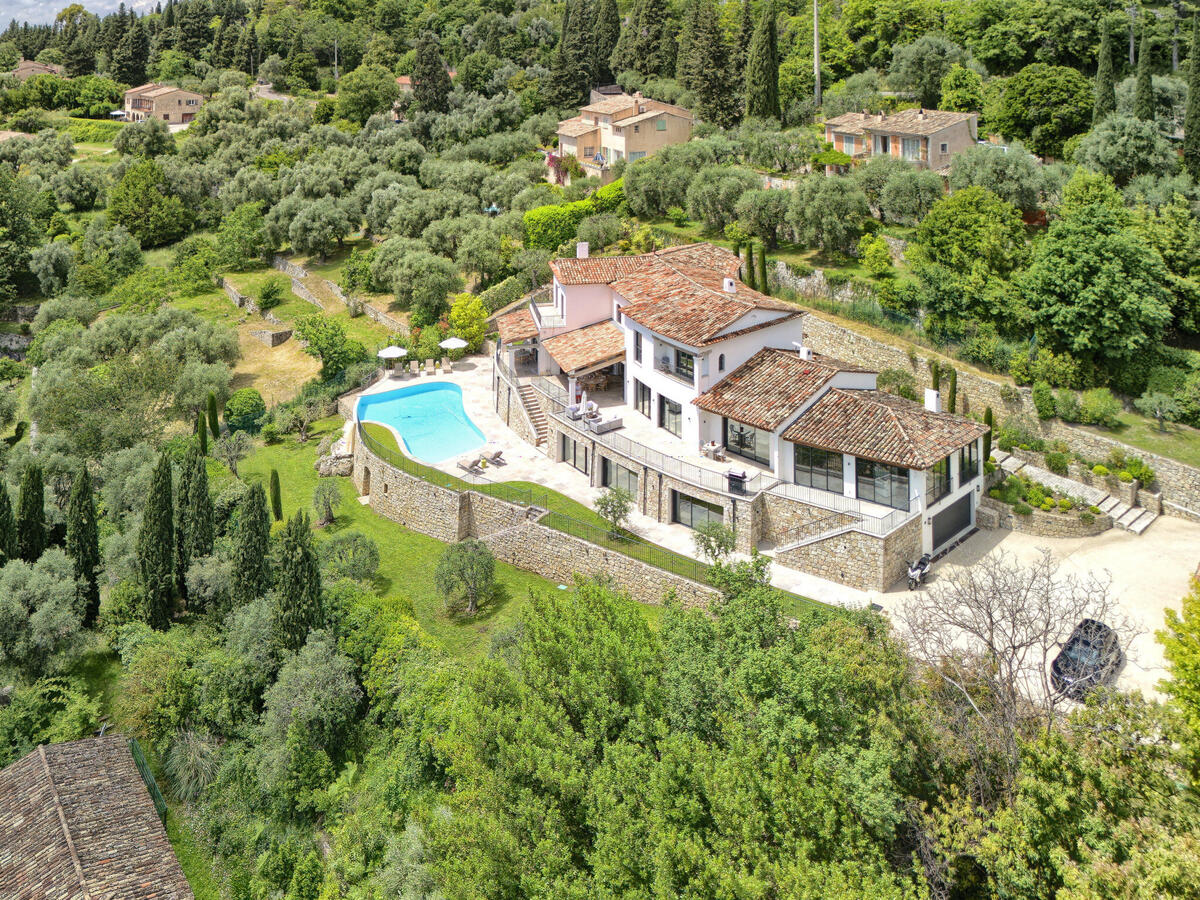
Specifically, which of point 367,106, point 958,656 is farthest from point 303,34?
point 958,656

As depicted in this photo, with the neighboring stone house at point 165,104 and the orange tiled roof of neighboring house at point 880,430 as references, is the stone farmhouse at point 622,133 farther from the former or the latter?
the neighboring stone house at point 165,104

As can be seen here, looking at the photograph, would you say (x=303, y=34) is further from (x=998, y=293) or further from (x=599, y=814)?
(x=599, y=814)

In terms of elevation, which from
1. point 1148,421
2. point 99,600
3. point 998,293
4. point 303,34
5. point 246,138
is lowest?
point 99,600

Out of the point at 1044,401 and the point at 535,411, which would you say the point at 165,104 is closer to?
the point at 535,411

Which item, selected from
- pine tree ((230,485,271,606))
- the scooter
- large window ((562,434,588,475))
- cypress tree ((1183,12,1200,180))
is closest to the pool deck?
large window ((562,434,588,475))

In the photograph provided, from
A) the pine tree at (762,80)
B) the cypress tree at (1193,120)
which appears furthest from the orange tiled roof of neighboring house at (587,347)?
the pine tree at (762,80)

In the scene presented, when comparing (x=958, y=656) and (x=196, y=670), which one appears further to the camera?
(x=196, y=670)
